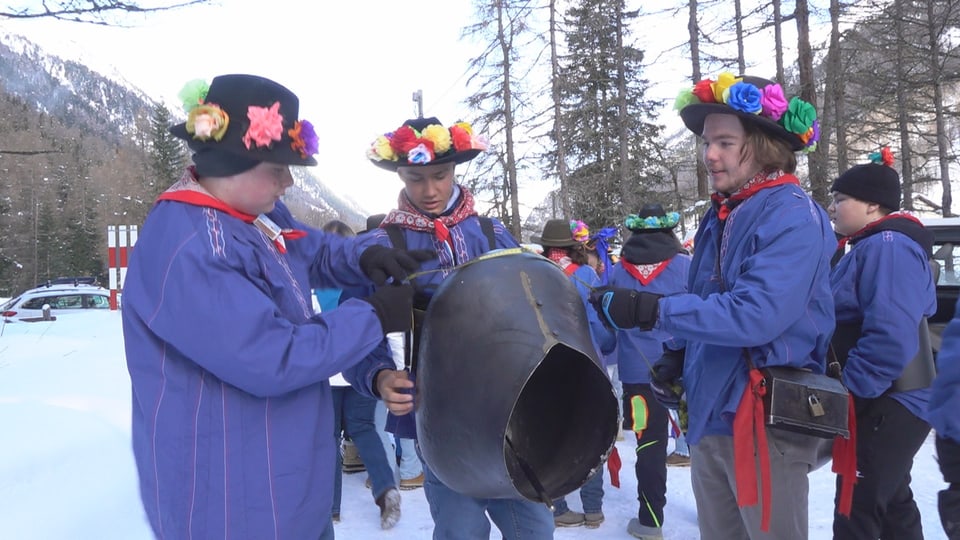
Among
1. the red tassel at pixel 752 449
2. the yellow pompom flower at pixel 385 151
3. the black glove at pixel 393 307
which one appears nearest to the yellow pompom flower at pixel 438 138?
the yellow pompom flower at pixel 385 151

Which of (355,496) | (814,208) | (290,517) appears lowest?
(355,496)

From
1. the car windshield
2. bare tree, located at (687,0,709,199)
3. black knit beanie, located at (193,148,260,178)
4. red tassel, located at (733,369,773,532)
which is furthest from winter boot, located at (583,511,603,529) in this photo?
bare tree, located at (687,0,709,199)

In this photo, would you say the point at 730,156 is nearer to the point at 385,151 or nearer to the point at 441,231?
the point at 441,231

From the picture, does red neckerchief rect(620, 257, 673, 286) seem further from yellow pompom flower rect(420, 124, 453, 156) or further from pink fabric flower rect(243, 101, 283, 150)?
pink fabric flower rect(243, 101, 283, 150)

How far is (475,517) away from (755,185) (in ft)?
4.86

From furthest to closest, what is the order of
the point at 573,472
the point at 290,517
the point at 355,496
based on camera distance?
the point at 355,496, the point at 573,472, the point at 290,517

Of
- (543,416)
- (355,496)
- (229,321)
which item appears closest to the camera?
(229,321)

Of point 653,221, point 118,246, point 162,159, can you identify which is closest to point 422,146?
point 653,221

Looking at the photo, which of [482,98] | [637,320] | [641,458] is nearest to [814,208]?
[637,320]

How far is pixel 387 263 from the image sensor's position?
6.00 feet

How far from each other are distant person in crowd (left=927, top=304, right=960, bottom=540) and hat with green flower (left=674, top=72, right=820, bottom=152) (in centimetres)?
80

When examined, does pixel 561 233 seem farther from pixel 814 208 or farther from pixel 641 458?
pixel 814 208

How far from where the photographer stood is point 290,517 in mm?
1588

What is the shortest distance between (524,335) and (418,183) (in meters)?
0.95
